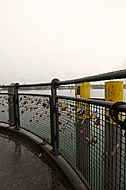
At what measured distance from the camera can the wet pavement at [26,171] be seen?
2.35m

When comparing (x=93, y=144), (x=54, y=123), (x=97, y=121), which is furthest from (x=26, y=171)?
(x=97, y=121)

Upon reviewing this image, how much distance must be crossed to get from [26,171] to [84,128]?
3.65 ft

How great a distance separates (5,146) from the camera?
151 inches

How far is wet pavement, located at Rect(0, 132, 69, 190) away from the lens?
7.70ft

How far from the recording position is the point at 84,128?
2.19 metres

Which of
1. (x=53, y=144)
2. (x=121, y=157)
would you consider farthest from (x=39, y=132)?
(x=121, y=157)

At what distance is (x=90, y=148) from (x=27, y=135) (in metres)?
2.38

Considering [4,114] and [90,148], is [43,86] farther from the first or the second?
[4,114]

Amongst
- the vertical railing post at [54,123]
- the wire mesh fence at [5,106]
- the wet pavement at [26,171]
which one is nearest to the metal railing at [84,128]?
the vertical railing post at [54,123]

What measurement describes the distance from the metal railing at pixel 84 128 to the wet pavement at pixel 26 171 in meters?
0.27

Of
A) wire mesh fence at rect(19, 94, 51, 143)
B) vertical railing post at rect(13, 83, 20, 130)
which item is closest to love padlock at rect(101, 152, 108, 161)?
wire mesh fence at rect(19, 94, 51, 143)

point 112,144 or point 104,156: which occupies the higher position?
point 112,144

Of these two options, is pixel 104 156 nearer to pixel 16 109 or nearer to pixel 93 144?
pixel 93 144

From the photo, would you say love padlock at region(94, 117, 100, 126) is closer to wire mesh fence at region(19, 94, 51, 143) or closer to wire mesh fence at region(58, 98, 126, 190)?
wire mesh fence at region(58, 98, 126, 190)
